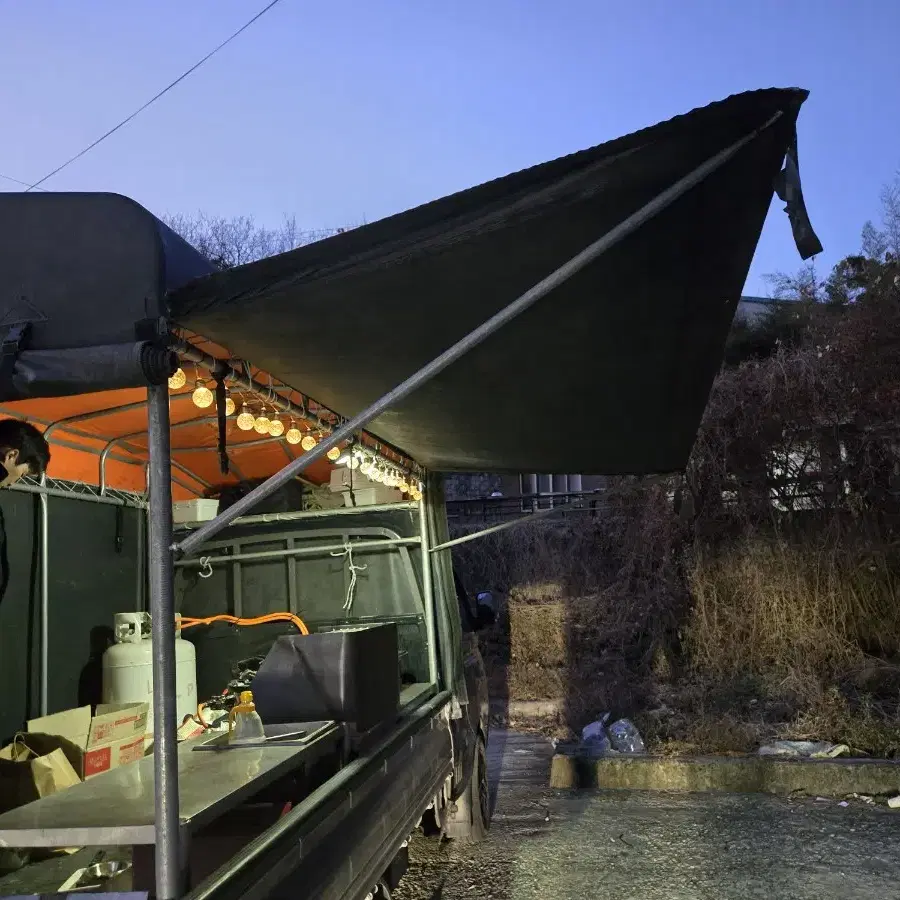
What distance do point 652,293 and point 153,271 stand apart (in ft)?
5.18

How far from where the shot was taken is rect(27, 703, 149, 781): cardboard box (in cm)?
370

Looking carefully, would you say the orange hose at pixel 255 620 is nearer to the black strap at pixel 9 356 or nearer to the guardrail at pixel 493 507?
the black strap at pixel 9 356

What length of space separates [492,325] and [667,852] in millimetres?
4625

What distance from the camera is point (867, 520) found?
28.9 feet

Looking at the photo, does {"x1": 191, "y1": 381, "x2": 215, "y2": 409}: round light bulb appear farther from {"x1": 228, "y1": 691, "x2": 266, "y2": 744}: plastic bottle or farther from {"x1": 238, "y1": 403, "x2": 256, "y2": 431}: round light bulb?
{"x1": 228, "y1": 691, "x2": 266, "y2": 744}: plastic bottle

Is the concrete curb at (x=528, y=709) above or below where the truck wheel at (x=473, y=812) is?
below

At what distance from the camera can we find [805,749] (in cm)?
671

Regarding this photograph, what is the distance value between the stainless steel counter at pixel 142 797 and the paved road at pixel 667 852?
2.66m

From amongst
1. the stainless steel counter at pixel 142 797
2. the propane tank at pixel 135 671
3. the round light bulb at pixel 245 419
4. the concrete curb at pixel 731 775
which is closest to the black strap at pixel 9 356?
the stainless steel counter at pixel 142 797

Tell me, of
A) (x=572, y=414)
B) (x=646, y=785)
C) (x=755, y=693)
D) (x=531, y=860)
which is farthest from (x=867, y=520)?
(x=572, y=414)

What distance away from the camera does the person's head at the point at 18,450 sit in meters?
2.73

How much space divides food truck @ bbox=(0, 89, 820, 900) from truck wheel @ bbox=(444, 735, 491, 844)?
0.04 m

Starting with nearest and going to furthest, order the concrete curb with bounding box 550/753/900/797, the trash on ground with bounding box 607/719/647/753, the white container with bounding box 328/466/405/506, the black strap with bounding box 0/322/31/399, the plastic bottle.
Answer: the black strap with bounding box 0/322/31/399 → the plastic bottle → the white container with bounding box 328/466/405/506 → the concrete curb with bounding box 550/753/900/797 → the trash on ground with bounding box 607/719/647/753

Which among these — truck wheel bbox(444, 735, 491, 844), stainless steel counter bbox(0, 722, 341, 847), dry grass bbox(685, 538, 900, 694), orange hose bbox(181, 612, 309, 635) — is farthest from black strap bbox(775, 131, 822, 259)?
dry grass bbox(685, 538, 900, 694)
